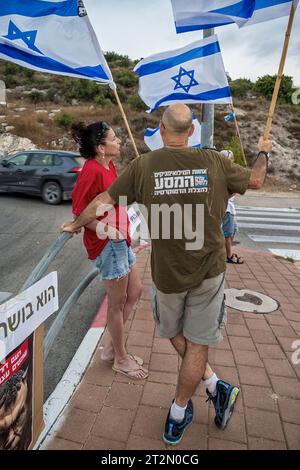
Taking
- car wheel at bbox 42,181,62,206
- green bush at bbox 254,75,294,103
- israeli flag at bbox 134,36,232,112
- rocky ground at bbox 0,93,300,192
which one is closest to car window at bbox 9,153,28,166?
car wheel at bbox 42,181,62,206

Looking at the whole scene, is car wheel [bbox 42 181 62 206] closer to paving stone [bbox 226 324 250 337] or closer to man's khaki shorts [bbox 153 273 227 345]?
paving stone [bbox 226 324 250 337]

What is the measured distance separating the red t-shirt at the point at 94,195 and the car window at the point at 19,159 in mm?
10062

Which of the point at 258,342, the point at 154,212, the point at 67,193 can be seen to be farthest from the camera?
the point at 67,193

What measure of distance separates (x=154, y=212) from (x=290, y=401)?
1.82 m

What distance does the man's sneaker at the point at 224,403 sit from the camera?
2389 millimetres

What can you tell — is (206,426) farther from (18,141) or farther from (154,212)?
(18,141)

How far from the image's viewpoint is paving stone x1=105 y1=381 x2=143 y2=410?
2.64m

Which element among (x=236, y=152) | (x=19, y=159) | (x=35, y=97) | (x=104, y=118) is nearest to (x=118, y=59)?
(x=35, y=97)

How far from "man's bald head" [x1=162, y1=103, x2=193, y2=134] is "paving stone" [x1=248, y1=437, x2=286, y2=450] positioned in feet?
6.61

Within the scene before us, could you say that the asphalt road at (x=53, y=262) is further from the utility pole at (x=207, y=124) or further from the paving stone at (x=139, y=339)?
the utility pole at (x=207, y=124)

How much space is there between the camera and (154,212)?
2143 mm

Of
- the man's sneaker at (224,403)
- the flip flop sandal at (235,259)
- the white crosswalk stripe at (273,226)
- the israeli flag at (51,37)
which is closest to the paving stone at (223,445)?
the man's sneaker at (224,403)

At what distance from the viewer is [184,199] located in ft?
6.77

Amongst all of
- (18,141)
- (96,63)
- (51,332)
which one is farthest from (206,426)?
(18,141)
